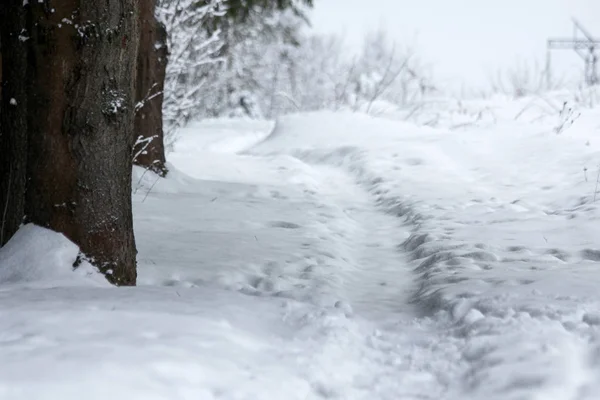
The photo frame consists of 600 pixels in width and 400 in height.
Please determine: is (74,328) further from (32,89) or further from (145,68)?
(145,68)

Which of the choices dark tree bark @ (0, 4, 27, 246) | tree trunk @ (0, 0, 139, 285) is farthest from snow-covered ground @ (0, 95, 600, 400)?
dark tree bark @ (0, 4, 27, 246)

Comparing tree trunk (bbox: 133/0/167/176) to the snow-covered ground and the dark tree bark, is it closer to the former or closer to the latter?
the snow-covered ground

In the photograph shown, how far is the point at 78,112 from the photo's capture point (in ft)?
9.55

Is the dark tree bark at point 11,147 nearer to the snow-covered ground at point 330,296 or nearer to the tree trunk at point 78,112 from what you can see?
the tree trunk at point 78,112

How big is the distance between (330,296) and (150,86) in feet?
11.9

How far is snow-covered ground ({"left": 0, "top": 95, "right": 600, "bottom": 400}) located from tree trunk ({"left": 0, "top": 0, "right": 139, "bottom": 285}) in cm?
13

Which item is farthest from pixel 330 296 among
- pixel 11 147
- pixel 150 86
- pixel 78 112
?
pixel 150 86

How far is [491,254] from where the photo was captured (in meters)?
4.04

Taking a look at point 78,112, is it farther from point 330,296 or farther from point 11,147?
point 330,296

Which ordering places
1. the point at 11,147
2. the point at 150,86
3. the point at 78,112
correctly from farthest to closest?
the point at 150,86 → the point at 11,147 → the point at 78,112

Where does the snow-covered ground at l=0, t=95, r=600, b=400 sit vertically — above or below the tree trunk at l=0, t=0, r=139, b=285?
below

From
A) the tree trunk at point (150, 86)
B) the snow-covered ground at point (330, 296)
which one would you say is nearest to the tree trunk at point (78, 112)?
the snow-covered ground at point (330, 296)

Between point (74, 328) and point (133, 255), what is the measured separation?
1118 millimetres

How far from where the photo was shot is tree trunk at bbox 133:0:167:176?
6.23 meters
